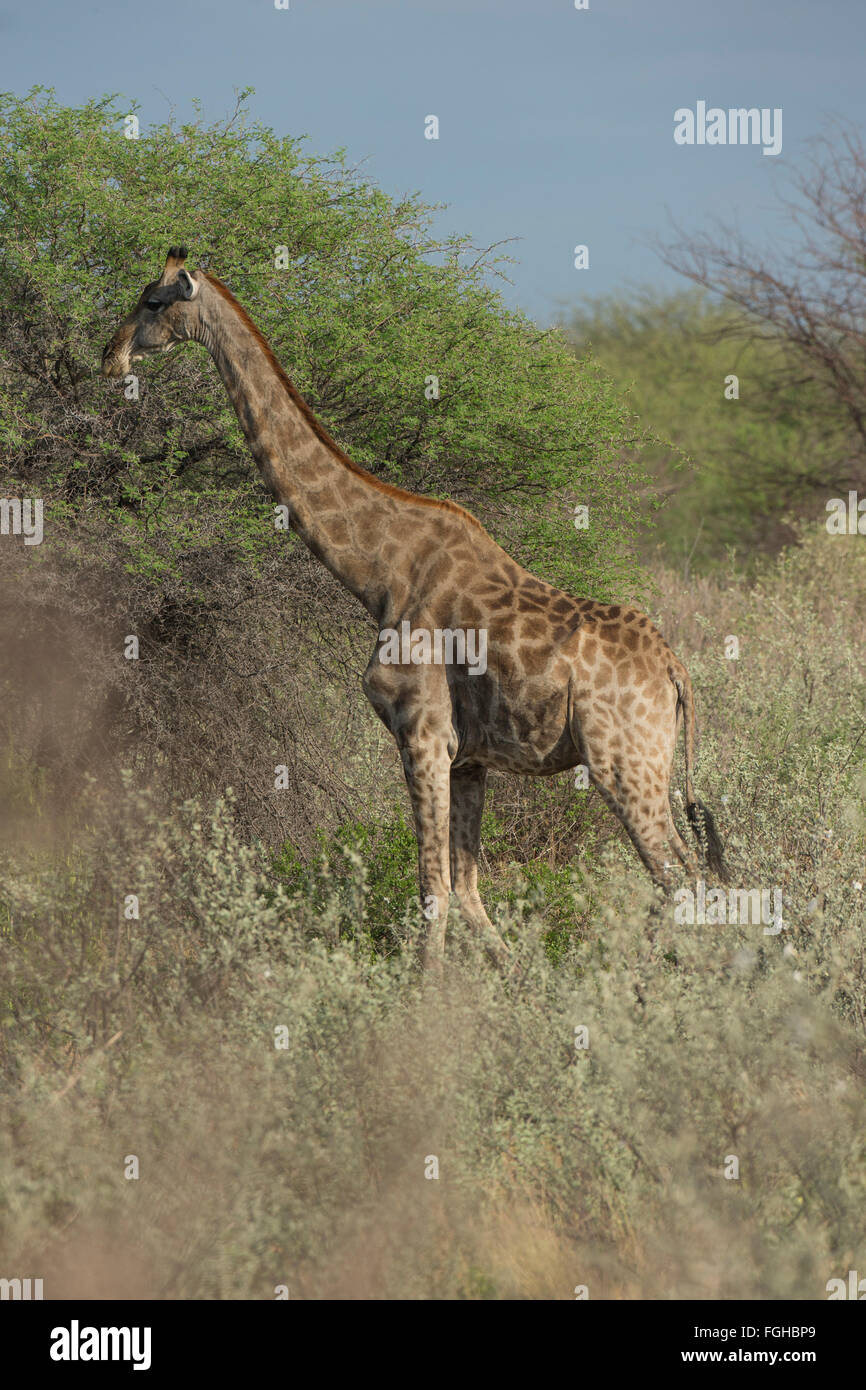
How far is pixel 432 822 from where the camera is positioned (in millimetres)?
6145

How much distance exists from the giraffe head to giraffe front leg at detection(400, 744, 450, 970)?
2211 mm

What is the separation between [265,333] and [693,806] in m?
3.97

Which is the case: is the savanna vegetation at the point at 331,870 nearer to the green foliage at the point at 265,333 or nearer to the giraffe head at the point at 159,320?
the green foliage at the point at 265,333

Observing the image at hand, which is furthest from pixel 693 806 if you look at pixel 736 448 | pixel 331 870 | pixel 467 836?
pixel 736 448

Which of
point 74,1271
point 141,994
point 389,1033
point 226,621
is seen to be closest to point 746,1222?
point 389,1033

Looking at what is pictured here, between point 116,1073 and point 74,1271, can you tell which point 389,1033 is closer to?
point 116,1073

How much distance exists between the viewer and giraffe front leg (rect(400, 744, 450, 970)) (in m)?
6.10

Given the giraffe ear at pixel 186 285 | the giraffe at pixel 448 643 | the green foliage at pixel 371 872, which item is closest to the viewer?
the giraffe at pixel 448 643

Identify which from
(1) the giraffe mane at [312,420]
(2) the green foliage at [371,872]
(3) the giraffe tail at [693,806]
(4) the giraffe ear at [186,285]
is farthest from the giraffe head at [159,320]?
(3) the giraffe tail at [693,806]

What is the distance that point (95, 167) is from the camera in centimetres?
814

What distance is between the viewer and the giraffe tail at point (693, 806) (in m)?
6.27

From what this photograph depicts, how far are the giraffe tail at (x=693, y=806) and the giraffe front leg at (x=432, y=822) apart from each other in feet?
3.65

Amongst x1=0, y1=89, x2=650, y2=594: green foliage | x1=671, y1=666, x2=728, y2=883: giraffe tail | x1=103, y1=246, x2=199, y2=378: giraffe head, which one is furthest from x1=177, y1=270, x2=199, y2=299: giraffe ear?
x1=671, y1=666, x2=728, y2=883: giraffe tail

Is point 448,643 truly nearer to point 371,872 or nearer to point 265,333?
point 371,872
